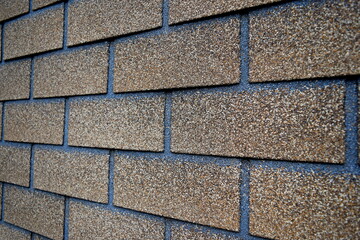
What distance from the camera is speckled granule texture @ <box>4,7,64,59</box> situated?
1.42m

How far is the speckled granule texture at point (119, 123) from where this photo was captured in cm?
104

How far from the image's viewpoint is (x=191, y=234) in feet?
3.08

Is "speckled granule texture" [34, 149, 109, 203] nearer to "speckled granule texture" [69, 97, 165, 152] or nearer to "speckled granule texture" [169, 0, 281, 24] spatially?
"speckled granule texture" [69, 97, 165, 152]

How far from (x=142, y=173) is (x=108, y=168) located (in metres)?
0.19

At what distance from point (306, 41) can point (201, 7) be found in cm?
36

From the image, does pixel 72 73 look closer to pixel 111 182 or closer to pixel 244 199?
pixel 111 182

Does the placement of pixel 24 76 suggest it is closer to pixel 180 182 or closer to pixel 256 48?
pixel 180 182

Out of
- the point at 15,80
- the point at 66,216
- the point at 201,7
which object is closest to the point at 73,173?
the point at 66,216

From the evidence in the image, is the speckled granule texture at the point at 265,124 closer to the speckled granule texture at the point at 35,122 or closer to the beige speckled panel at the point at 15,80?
the speckled granule texture at the point at 35,122

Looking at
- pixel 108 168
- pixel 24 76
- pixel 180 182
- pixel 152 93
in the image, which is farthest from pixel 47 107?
pixel 180 182

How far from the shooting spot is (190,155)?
3.13 feet

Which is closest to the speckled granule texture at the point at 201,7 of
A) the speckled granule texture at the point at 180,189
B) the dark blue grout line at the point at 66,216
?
the speckled granule texture at the point at 180,189

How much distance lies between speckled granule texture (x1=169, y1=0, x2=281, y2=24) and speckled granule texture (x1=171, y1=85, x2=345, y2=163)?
26 cm

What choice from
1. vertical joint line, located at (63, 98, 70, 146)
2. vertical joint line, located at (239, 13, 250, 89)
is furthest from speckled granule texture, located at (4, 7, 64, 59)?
vertical joint line, located at (239, 13, 250, 89)
